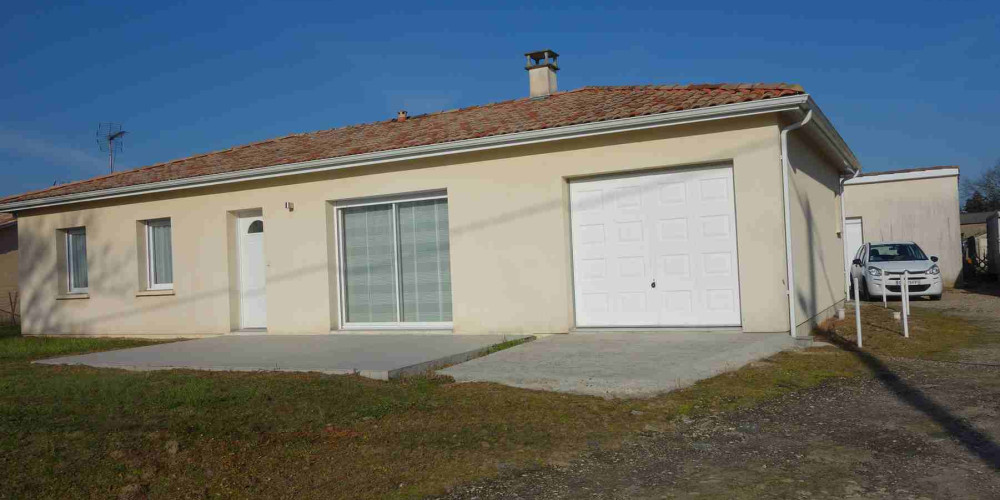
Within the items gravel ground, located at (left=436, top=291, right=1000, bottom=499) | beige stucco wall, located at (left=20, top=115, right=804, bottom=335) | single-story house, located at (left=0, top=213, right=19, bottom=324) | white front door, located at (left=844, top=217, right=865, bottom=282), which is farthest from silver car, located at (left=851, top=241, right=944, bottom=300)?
single-story house, located at (left=0, top=213, right=19, bottom=324)

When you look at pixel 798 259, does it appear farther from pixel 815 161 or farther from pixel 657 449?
pixel 657 449

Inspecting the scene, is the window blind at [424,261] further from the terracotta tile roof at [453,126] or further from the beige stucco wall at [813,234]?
the beige stucco wall at [813,234]

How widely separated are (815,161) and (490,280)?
229 inches

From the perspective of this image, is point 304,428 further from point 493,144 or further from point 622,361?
point 493,144

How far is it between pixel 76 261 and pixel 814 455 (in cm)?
1543

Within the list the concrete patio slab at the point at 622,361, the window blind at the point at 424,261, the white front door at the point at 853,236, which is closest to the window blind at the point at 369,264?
the window blind at the point at 424,261

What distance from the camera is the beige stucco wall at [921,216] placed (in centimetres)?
2162

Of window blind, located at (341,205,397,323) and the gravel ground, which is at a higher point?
window blind, located at (341,205,397,323)

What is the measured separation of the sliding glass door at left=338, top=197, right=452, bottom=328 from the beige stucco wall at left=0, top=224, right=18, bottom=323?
1472 cm

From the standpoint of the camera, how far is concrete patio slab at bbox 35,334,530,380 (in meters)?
8.66

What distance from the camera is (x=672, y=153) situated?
10.2m

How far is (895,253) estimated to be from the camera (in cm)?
1861

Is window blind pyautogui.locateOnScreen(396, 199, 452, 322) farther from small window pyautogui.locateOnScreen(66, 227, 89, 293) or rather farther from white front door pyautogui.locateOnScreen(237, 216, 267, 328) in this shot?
small window pyautogui.locateOnScreen(66, 227, 89, 293)

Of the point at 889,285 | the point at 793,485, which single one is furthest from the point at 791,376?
the point at 889,285
